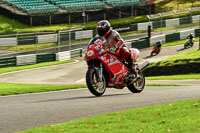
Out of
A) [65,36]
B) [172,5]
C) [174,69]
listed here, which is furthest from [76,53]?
[172,5]

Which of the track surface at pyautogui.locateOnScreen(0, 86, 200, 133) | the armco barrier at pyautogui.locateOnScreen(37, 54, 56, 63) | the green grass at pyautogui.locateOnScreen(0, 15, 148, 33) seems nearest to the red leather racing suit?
the track surface at pyautogui.locateOnScreen(0, 86, 200, 133)

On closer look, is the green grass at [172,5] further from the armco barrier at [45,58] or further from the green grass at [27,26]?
the armco barrier at [45,58]

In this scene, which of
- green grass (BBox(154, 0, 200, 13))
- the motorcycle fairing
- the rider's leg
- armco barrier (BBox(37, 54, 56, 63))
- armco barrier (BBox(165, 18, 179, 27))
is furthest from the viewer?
green grass (BBox(154, 0, 200, 13))

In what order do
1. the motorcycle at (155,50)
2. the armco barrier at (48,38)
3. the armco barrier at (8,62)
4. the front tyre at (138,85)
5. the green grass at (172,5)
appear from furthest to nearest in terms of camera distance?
Result: the green grass at (172,5)
the motorcycle at (155,50)
the armco barrier at (48,38)
the armco barrier at (8,62)
the front tyre at (138,85)

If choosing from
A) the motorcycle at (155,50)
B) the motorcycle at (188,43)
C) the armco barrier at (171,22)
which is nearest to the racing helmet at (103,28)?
the motorcycle at (155,50)

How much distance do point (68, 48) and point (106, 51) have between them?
930 inches

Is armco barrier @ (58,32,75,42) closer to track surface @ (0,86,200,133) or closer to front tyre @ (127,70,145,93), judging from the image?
front tyre @ (127,70,145,93)

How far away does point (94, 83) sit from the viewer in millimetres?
11039

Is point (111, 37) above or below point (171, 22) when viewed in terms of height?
below

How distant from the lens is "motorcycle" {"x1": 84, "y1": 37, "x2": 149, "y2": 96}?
10862 millimetres

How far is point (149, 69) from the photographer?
24172 mm

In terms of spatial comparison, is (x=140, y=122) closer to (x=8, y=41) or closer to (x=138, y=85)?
(x=138, y=85)

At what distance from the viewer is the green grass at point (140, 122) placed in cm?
679

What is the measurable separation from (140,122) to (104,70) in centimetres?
432
